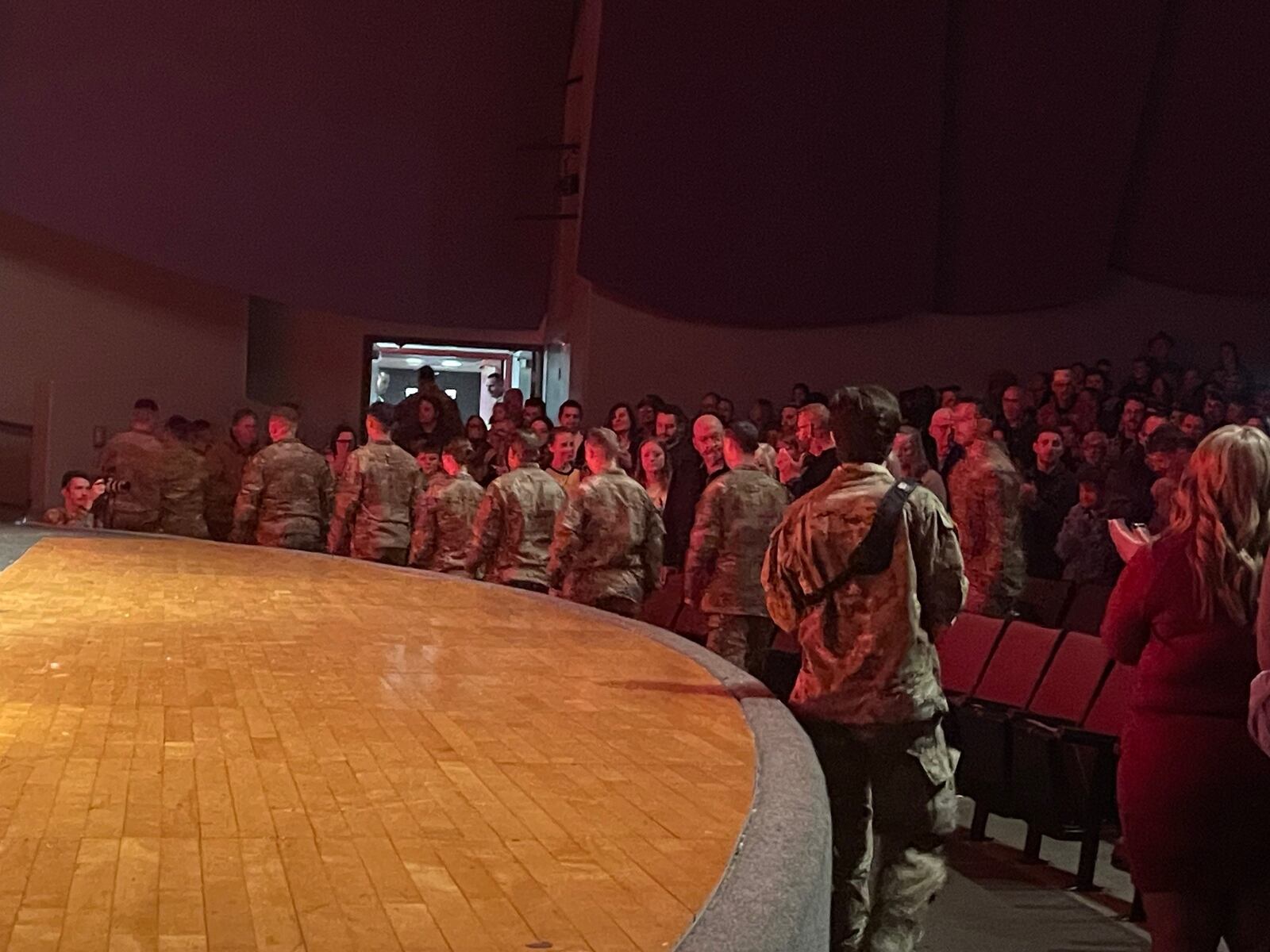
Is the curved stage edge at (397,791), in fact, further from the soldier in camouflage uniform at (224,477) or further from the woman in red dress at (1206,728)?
the soldier in camouflage uniform at (224,477)

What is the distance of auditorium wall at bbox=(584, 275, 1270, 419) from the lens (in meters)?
14.6

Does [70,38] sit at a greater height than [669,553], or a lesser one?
greater

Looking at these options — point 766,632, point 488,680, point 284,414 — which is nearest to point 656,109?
point 284,414

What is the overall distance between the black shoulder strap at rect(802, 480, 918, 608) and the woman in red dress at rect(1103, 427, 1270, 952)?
2.34 ft

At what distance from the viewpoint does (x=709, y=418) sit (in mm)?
8445

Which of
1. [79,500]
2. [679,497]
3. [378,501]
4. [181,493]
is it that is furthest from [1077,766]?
[79,500]

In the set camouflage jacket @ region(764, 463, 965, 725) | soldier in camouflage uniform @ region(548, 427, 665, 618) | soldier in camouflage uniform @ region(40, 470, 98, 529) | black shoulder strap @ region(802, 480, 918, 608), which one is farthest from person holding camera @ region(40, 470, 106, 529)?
black shoulder strap @ region(802, 480, 918, 608)

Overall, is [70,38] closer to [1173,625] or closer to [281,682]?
[281,682]

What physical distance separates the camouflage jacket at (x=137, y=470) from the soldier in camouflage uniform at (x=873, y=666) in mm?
8304

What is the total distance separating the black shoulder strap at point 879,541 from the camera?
399 centimetres

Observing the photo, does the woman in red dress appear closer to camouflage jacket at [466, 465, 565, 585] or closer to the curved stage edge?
the curved stage edge

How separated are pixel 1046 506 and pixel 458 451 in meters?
3.55

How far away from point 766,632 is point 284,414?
14.3 ft

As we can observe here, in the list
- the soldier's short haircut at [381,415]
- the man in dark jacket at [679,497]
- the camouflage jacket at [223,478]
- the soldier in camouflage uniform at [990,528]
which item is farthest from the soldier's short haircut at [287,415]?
the soldier in camouflage uniform at [990,528]
